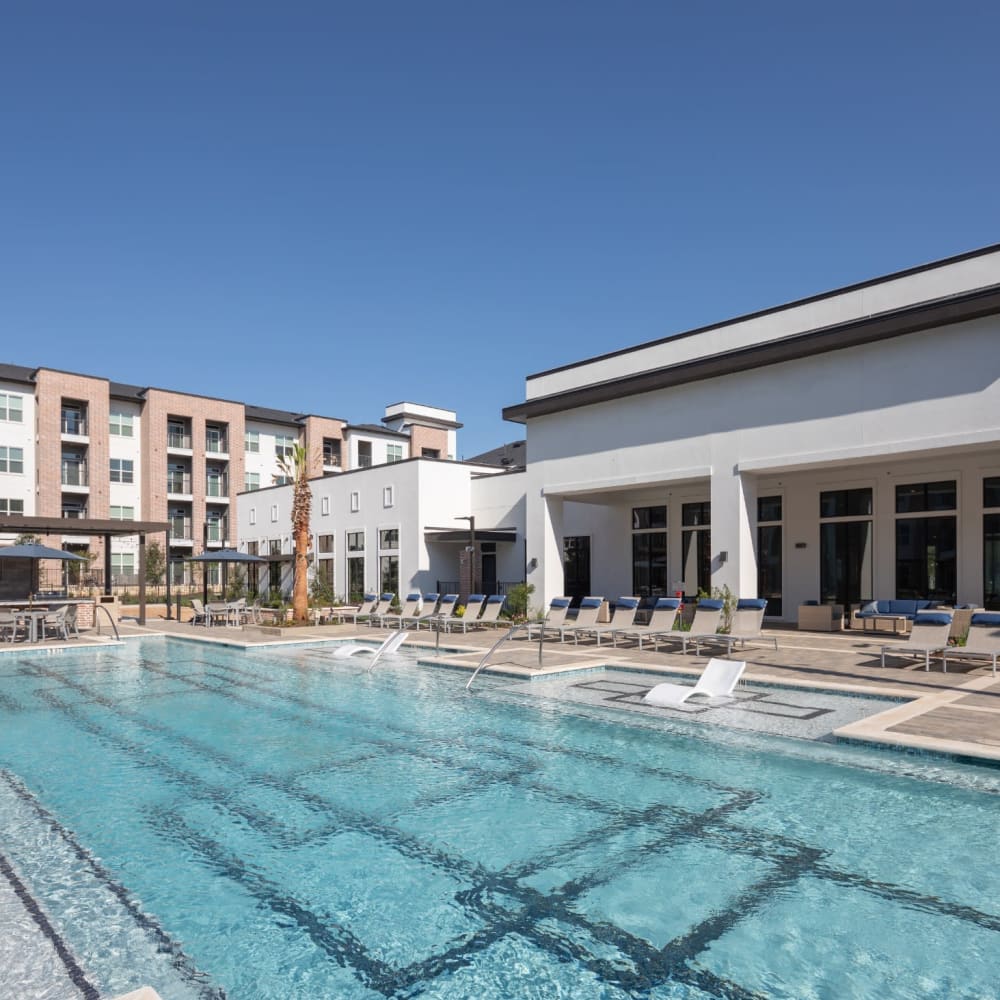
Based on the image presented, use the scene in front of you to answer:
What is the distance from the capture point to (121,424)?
45781 millimetres

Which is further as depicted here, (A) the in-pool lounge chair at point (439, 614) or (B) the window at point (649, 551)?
(B) the window at point (649, 551)

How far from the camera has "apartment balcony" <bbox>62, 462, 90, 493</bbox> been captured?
4272 cm

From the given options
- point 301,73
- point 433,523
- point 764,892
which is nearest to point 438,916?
point 764,892

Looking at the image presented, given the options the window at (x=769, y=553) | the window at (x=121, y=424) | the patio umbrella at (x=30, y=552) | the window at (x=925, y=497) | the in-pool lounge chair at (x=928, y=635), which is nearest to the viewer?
the in-pool lounge chair at (x=928, y=635)

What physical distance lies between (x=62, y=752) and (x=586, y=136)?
57.5 ft

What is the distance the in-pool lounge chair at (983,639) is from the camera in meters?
10.5

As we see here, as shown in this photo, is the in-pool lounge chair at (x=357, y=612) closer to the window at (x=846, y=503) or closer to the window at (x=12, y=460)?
the window at (x=846, y=503)

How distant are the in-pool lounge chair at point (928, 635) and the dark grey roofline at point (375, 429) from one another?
45.2 metres

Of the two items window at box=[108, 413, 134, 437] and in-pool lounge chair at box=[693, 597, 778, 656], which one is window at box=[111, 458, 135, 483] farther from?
in-pool lounge chair at box=[693, 597, 778, 656]

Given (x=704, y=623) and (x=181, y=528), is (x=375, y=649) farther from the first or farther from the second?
(x=181, y=528)

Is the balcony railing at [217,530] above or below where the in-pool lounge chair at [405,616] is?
above

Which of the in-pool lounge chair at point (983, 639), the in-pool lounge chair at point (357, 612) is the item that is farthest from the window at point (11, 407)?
the in-pool lounge chair at point (983, 639)

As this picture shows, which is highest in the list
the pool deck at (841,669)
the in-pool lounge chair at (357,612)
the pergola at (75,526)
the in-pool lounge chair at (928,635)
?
the pergola at (75,526)

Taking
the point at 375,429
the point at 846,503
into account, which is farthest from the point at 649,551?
the point at 375,429
